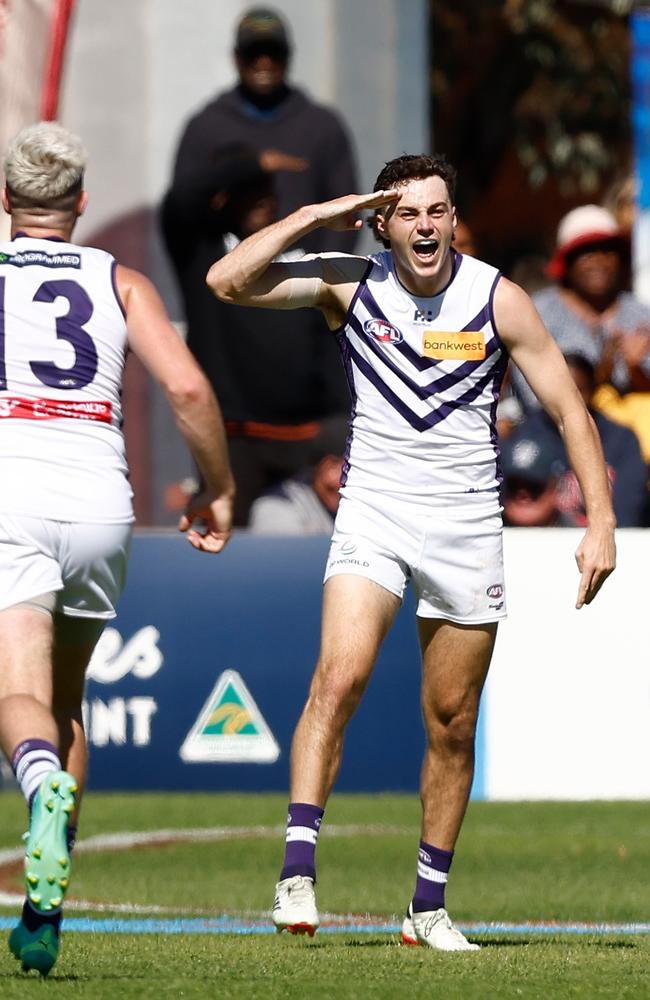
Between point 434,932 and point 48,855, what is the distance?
1687 mm

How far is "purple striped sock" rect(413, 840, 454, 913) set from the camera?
666 cm

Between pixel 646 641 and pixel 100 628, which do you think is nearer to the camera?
pixel 100 628

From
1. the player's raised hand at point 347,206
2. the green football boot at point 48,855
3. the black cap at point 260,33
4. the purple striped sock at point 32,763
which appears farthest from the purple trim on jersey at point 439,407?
the black cap at point 260,33

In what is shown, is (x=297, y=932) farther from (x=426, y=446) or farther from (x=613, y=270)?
(x=613, y=270)

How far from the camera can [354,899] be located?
8430 millimetres

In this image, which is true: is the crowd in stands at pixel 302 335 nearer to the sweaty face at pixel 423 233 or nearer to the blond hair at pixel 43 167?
the sweaty face at pixel 423 233

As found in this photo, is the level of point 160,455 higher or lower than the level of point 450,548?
lower

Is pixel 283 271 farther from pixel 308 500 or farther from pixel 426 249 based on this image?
pixel 308 500

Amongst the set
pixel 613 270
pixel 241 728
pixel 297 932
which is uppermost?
pixel 613 270

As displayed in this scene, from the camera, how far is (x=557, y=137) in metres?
21.7

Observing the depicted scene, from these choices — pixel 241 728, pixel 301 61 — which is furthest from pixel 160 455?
pixel 241 728

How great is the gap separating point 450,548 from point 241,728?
14.8 ft

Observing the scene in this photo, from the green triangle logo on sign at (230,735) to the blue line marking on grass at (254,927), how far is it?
3.21 meters

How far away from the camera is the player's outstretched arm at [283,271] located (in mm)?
6551
